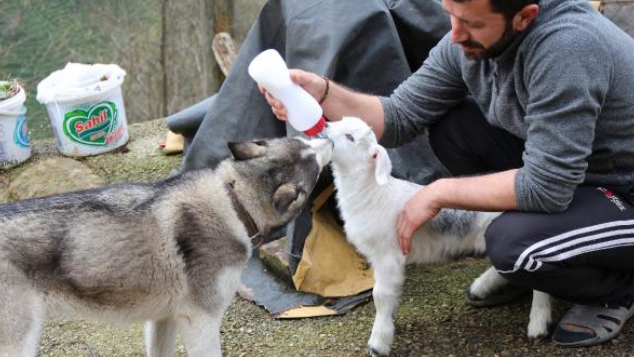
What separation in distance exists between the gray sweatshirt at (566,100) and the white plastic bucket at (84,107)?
353 cm

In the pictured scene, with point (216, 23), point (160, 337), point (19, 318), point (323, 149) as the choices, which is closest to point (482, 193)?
point (323, 149)

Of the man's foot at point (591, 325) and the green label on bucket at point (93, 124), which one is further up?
the man's foot at point (591, 325)

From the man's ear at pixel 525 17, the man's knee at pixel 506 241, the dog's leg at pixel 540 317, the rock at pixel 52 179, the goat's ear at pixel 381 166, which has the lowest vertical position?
the rock at pixel 52 179

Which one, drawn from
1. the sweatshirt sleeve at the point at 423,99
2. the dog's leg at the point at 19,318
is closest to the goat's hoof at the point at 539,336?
the sweatshirt sleeve at the point at 423,99

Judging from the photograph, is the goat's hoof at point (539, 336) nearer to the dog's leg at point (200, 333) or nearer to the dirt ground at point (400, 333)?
the dirt ground at point (400, 333)

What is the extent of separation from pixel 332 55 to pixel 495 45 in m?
1.31

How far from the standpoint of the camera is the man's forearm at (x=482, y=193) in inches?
116

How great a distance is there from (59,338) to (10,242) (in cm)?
131

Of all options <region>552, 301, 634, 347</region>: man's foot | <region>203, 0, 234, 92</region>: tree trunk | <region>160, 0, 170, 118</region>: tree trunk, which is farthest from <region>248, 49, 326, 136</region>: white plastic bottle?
<region>160, 0, 170, 118</region>: tree trunk

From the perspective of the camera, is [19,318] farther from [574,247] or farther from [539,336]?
[539,336]

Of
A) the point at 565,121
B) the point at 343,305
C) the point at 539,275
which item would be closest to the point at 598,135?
the point at 565,121

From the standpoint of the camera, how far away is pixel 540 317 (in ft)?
11.2

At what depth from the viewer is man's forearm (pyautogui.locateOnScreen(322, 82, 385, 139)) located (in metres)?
3.55

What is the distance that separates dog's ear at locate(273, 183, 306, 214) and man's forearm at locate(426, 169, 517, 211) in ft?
2.01
